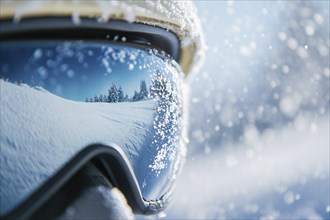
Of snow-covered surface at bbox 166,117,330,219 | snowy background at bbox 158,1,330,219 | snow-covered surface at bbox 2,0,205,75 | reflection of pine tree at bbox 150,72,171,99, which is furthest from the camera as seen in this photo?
snowy background at bbox 158,1,330,219

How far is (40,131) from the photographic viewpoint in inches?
26.2

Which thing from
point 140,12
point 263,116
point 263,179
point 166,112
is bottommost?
point 263,179

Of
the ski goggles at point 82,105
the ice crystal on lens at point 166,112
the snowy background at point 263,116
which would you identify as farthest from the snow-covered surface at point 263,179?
the ski goggles at point 82,105

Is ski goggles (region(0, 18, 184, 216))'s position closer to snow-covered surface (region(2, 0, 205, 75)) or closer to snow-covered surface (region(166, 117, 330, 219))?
snow-covered surface (region(2, 0, 205, 75))

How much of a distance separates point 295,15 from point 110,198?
10.1 feet

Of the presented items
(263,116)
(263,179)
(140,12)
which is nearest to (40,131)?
(140,12)

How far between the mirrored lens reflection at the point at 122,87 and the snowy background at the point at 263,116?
138cm

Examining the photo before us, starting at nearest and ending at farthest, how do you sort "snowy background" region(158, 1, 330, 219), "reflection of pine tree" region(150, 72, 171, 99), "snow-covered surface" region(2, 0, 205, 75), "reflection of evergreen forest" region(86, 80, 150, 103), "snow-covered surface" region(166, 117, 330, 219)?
"snow-covered surface" region(2, 0, 205, 75)
"reflection of evergreen forest" region(86, 80, 150, 103)
"reflection of pine tree" region(150, 72, 171, 99)
"snow-covered surface" region(166, 117, 330, 219)
"snowy background" region(158, 1, 330, 219)

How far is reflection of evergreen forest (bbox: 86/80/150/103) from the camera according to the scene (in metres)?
0.74

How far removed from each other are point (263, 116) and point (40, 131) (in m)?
2.84

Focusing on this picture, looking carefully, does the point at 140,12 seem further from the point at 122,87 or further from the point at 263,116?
the point at 263,116

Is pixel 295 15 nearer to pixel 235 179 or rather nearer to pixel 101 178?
pixel 235 179

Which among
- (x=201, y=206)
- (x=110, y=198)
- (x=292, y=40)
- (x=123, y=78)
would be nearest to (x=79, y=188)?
(x=110, y=198)

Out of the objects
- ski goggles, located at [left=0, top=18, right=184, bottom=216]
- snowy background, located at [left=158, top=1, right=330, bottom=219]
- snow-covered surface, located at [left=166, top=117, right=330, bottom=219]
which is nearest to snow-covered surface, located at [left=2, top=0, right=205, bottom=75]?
ski goggles, located at [left=0, top=18, right=184, bottom=216]
